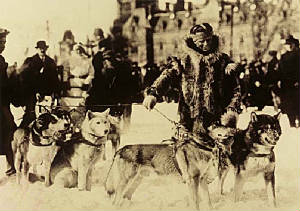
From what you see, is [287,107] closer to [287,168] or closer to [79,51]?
[287,168]

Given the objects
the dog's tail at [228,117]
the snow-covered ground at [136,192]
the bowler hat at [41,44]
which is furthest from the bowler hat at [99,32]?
the dog's tail at [228,117]

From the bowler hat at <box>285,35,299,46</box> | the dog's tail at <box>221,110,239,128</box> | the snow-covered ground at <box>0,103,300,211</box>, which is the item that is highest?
the bowler hat at <box>285,35,299,46</box>

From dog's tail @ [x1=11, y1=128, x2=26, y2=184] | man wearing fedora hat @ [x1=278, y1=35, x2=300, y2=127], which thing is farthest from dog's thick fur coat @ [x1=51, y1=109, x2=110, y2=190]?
man wearing fedora hat @ [x1=278, y1=35, x2=300, y2=127]

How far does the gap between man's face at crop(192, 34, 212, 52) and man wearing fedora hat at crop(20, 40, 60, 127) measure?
0.51 m

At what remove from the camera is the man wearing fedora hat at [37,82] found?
1.67 m

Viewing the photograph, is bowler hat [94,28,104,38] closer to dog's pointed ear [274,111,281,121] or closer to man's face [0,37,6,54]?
man's face [0,37,6,54]

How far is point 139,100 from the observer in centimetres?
168

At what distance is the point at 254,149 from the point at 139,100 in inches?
17.8

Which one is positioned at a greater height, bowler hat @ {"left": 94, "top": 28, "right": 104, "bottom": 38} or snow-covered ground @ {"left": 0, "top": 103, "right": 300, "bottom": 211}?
bowler hat @ {"left": 94, "top": 28, "right": 104, "bottom": 38}

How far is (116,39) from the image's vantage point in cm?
167

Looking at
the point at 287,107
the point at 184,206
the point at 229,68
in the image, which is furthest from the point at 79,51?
the point at 287,107

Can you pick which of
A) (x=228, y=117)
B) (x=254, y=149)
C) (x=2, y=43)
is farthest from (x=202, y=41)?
(x=2, y=43)

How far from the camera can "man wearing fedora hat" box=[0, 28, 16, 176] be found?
1.67 meters

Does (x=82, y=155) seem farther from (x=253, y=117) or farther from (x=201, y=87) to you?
(x=253, y=117)
